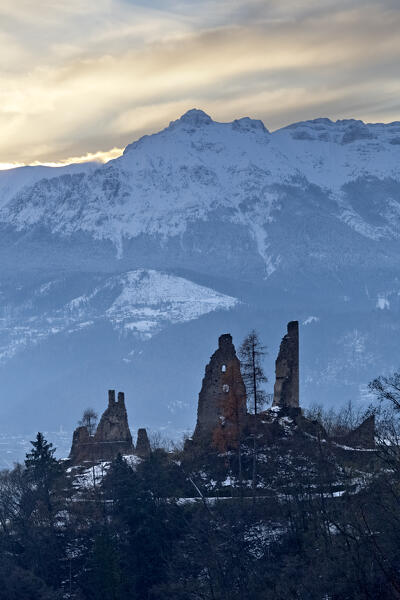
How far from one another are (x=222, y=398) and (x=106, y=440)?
72.0ft

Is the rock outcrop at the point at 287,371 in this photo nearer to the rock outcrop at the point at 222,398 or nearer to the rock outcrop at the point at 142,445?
the rock outcrop at the point at 222,398

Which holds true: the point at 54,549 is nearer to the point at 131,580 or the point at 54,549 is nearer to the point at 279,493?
the point at 131,580

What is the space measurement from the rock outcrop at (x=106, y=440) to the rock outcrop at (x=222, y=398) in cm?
1319

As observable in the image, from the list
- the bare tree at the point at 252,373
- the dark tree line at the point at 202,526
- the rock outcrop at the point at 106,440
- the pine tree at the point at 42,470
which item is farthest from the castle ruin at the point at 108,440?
the bare tree at the point at 252,373

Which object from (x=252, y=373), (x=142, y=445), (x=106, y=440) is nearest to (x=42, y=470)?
(x=142, y=445)

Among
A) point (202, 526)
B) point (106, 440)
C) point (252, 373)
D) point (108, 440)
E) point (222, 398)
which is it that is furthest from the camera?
point (108, 440)

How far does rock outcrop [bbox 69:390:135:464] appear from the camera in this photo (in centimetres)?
12950

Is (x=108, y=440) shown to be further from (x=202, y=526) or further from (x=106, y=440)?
(x=202, y=526)

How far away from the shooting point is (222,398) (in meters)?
117

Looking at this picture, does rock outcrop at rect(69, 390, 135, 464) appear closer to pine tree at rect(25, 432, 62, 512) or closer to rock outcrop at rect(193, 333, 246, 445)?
pine tree at rect(25, 432, 62, 512)

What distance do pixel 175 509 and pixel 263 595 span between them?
64.8ft

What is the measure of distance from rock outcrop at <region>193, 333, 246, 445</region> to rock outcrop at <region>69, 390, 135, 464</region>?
13.2 metres

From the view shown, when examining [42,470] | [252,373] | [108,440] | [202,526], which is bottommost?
[202,526]

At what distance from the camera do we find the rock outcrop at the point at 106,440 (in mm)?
129500
